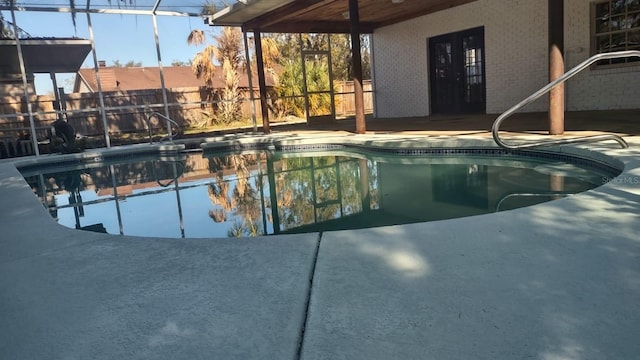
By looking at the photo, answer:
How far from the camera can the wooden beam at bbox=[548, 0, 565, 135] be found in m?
6.09

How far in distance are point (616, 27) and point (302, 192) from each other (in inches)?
293

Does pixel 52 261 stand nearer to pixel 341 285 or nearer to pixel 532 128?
pixel 341 285

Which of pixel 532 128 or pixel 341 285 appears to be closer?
pixel 341 285

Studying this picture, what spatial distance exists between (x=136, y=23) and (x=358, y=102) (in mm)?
5859

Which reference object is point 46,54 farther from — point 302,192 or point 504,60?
point 504,60

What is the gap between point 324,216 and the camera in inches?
166

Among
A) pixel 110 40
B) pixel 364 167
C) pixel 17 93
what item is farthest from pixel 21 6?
pixel 364 167

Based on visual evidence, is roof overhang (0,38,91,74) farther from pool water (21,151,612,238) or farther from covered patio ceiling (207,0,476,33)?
pool water (21,151,612,238)

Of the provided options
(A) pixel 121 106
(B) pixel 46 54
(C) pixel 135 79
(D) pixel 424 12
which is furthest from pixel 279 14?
(C) pixel 135 79

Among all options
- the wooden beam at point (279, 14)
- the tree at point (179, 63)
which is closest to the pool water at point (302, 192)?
the wooden beam at point (279, 14)

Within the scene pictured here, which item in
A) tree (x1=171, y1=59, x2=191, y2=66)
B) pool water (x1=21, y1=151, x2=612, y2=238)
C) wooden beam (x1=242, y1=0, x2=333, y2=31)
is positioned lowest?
pool water (x1=21, y1=151, x2=612, y2=238)

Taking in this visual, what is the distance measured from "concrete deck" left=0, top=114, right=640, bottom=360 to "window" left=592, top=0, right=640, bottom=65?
7.48 metres

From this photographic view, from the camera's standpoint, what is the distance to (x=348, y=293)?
192 centimetres

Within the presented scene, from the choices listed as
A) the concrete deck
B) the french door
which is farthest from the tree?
the concrete deck
